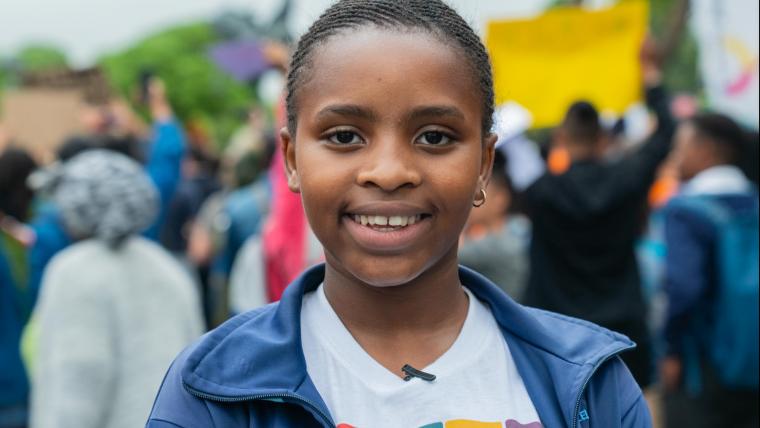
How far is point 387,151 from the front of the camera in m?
1.71

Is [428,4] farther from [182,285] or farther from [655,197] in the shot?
[655,197]

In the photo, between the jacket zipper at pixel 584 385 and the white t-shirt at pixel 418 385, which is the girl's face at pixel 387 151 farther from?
the jacket zipper at pixel 584 385

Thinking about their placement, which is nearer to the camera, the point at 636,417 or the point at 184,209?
the point at 636,417

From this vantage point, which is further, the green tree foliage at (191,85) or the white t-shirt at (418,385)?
the green tree foliage at (191,85)

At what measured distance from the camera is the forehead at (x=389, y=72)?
1719mm

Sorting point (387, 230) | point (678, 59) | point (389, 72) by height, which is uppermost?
point (678, 59)

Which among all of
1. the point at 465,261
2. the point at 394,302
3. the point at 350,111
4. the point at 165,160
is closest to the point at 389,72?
the point at 350,111

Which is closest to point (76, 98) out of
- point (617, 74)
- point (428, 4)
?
point (617, 74)

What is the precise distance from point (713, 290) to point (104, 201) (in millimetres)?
2869

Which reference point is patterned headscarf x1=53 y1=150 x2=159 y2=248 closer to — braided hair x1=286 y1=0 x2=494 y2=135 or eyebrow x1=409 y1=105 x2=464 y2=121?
braided hair x1=286 y1=0 x2=494 y2=135

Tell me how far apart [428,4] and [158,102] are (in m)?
5.54

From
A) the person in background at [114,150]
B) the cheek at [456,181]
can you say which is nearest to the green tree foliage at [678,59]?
the person in background at [114,150]

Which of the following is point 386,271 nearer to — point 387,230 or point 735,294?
point 387,230

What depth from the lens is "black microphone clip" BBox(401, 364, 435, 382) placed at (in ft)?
5.93
